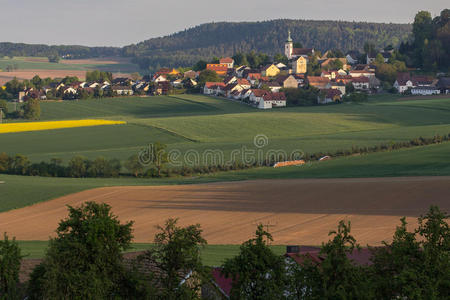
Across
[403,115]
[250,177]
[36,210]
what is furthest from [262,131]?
[36,210]

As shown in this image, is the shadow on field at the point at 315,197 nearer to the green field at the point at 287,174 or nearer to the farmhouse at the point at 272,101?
the green field at the point at 287,174

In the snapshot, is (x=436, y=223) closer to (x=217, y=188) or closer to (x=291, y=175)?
(x=217, y=188)

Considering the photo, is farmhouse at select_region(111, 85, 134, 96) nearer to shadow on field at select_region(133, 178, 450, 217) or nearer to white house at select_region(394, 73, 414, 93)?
white house at select_region(394, 73, 414, 93)

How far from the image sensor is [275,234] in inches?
1135

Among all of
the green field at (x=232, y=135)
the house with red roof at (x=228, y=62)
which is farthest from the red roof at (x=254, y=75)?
the house with red roof at (x=228, y=62)

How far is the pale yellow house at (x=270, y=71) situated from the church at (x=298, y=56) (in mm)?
4767

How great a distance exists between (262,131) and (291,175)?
84.4ft

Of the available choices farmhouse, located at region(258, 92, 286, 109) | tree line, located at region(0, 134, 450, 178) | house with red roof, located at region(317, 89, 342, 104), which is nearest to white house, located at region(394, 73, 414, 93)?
house with red roof, located at region(317, 89, 342, 104)

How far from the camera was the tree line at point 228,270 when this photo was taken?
14.5 m

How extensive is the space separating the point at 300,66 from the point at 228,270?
403 feet

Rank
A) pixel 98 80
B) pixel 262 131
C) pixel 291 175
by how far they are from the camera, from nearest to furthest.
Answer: pixel 291 175 → pixel 262 131 → pixel 98 80

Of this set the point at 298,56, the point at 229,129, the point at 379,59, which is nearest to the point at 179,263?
the point at 229,129

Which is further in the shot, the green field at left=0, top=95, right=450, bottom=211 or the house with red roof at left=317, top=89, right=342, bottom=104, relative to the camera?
the house with red roof at left=317, top=89, right=342, bottom=104

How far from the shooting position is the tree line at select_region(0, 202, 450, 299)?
47.5 feet
